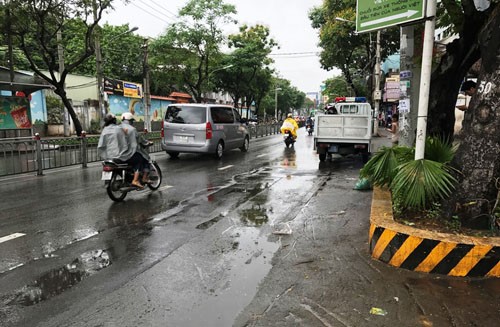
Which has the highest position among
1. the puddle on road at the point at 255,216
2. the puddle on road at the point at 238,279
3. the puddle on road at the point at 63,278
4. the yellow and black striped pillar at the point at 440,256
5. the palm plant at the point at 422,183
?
the palm plant at the point at 422,183

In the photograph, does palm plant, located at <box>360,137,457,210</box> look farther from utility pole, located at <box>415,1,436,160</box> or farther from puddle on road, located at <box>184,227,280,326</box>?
puddle on road, located at <box>184,227,280,326</box>

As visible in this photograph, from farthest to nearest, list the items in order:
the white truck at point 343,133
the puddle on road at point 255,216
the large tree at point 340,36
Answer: the large tree at point 340,36
the white truck at point 343,133
the puddle on road at point 255,216

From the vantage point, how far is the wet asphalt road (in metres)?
3.27

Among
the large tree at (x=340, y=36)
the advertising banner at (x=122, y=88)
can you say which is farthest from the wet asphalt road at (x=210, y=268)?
the advertising banner at (x=122, y=88)

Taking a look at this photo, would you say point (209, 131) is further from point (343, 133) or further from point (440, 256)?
point (440, 256)

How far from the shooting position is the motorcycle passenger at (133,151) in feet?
25.0

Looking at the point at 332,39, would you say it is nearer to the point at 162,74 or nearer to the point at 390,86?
the point at 390,86

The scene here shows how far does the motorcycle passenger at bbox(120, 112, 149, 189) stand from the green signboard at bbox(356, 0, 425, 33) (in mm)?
4360

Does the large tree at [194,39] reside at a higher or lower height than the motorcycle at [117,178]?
higher

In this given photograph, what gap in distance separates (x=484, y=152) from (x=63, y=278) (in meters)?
4.47

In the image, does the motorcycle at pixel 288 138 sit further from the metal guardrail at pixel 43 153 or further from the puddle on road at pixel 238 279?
the puddle on road at pixel 238 279

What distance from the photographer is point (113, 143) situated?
7.51 m

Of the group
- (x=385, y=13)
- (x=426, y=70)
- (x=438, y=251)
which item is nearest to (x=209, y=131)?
(x=385, y=13)

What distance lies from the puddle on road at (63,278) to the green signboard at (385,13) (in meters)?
4.54
